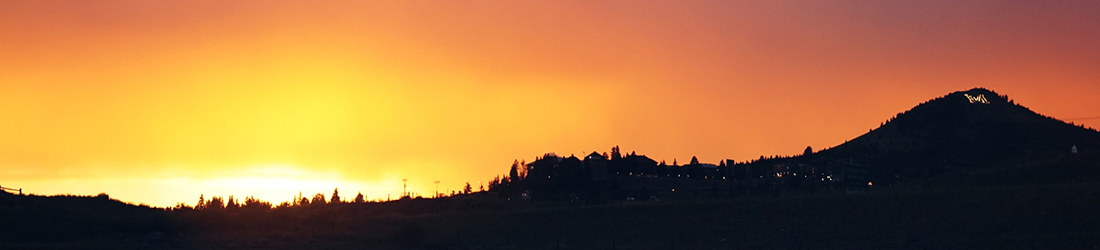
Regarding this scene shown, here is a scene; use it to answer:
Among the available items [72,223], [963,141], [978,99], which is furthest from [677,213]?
Result: [978,99]

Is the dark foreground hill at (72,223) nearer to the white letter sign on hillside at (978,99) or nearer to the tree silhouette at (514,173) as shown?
the tree silhouette at (514,173)

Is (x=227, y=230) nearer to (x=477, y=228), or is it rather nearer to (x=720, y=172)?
(x=477, y=228)

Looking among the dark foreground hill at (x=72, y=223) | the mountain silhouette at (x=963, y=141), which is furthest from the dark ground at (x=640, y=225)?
the mountain silhouette at (x=963, y=141)

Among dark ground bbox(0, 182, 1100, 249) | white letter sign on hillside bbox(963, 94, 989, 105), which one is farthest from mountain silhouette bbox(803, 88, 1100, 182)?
dark ground bbox(0, 182, 1100, 249)

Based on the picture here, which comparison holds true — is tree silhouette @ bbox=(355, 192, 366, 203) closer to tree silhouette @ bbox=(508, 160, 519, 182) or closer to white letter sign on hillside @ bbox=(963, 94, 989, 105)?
tree silhouette @ bbox=(508, 160, 519, 182)

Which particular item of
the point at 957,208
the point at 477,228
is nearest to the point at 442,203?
the point at 477,228

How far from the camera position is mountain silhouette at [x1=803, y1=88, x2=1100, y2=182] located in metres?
155

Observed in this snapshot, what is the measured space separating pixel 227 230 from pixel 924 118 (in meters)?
135

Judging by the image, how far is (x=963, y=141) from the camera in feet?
566

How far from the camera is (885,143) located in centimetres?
18612

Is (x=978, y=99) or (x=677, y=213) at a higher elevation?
(x=978, y=99)

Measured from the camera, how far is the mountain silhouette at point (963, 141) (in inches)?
6112

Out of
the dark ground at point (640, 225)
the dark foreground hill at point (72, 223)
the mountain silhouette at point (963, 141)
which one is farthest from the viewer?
the mountain silhouette at point (963, 141)

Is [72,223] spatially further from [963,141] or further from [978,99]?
[978,99]
